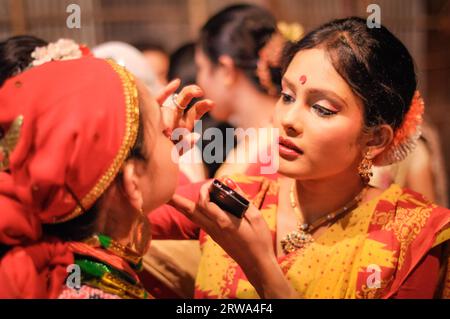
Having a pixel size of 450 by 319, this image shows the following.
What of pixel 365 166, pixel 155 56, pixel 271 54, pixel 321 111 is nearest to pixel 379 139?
pixel 365 166

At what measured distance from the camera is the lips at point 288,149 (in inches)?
55.4

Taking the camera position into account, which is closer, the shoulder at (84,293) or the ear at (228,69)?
the shoulder at (84,293)

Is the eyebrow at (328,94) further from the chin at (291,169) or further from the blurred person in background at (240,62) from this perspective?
the blurred person in background at (240,62)

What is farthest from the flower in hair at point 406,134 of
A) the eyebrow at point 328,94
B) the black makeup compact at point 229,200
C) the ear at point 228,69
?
the ear at point 228,69

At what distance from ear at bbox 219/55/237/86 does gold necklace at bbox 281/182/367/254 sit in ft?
3.44

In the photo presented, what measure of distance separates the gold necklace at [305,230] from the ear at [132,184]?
1.37 ft

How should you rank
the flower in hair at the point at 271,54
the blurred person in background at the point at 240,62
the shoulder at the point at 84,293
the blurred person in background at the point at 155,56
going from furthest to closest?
the blurred person in background at the point at 155,56 → the blurred person in background at the point at 240,62 → the flower in hair at the point at 271,54 → the shoulder at the point at 84,293

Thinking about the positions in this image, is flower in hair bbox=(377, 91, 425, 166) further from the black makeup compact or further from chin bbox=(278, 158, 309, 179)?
the black makeup compact

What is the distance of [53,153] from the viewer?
1.04 metres

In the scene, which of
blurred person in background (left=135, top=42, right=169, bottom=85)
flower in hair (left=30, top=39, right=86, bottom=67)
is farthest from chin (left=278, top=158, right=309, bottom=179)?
blurred person in background (left=135, top=42, right=169, bottom=85)

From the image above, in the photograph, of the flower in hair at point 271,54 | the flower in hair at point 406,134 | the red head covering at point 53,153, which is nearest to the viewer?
the red head covering at point 53,153

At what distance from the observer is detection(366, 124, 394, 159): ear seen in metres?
1.46
